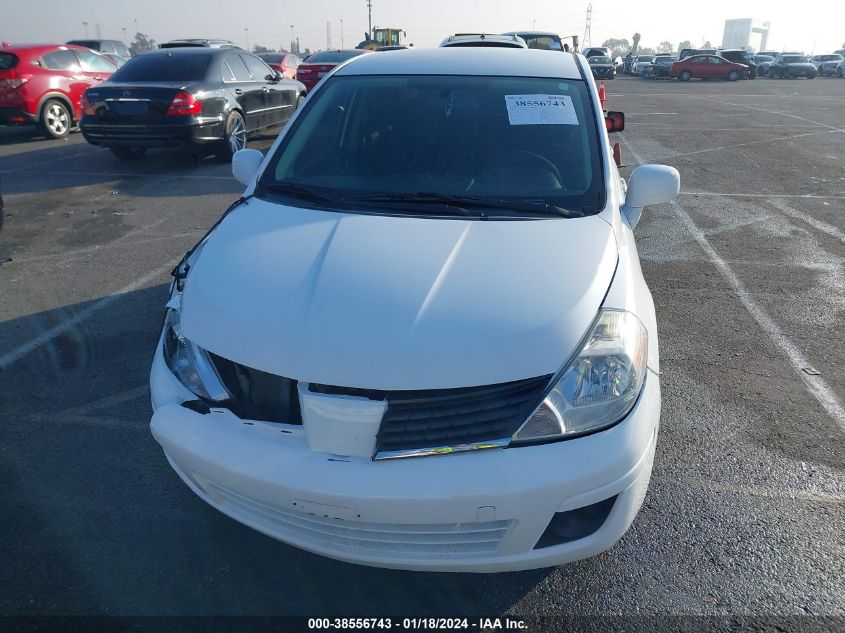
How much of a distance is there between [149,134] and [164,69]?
1.24 m

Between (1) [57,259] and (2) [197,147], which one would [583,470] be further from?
(2) [197,147]

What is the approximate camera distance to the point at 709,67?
38.0 m

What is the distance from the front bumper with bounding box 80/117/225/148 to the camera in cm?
919

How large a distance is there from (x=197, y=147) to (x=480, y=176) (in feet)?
24.4

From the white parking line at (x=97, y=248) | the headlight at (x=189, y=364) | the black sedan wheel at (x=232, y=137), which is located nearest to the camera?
the headlight at (x=189, y=364)

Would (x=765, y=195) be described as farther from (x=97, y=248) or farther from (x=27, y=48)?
(x=27, y=48)

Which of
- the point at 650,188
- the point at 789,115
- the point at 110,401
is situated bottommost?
the point at 789,115

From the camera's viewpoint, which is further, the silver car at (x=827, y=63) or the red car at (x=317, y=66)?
the silver car at (x=827, y=63)

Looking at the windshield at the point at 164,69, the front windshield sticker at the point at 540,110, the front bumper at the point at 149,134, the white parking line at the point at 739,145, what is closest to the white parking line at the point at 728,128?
the white parking line at the point at 739,145

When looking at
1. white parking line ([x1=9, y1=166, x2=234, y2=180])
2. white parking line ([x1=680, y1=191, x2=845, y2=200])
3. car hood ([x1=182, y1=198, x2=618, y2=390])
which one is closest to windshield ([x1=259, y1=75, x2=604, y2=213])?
car hood ([x1=182, y1=198, x2=618, y2=390])

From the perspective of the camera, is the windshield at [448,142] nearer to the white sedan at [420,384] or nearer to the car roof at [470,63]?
the car roof at [470,63]

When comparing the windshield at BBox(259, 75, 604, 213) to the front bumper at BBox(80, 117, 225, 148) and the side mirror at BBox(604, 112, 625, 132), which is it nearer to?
the side mirror at BBox(604, 112, 625, 132)

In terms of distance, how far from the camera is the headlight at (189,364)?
2256 mm

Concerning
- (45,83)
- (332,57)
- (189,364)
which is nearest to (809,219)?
(189,364)
